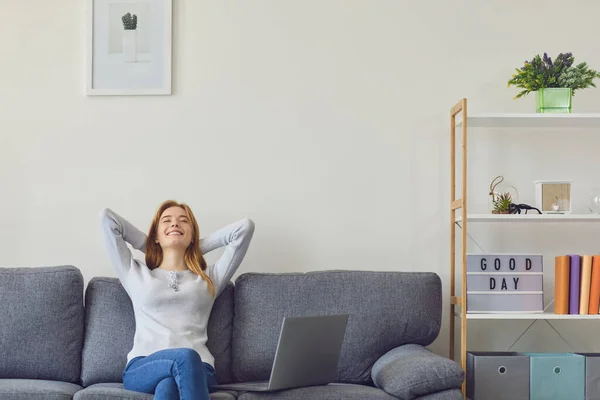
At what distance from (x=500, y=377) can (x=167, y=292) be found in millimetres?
1362

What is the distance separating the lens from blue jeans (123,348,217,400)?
2668 mm

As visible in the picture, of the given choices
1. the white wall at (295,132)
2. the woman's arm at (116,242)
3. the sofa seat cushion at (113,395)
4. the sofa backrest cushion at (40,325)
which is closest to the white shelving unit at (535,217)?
the white wall at (295,132)

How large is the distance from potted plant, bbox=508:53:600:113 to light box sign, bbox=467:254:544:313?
2.13 feet

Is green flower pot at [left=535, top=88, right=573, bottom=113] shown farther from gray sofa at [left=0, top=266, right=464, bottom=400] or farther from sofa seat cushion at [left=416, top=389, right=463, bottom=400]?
sofa seat cushion at [left=416, top=389, right=463, bottom=400]

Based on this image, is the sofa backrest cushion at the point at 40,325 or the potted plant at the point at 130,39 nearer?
the sofa backrest cushion at the point at 40,325

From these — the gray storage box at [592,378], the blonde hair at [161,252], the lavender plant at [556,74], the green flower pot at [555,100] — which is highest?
the lavender plant at [556,74]

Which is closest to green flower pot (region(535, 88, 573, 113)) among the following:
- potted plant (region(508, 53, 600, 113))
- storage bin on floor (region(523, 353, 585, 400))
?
potted plant (region(508, 53, 600, 113))

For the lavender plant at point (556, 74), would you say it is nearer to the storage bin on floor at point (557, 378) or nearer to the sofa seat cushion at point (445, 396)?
the storage bin on floor at point (557, 378)

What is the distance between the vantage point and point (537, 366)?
3275mm

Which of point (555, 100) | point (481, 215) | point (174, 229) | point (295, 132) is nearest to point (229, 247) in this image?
point (174, 229)

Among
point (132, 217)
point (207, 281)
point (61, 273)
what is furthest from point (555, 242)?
point (61, 273)

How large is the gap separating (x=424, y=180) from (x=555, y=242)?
0.66 m

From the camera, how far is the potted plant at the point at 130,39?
12.3 ft

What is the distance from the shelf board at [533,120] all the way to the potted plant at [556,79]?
5cm
